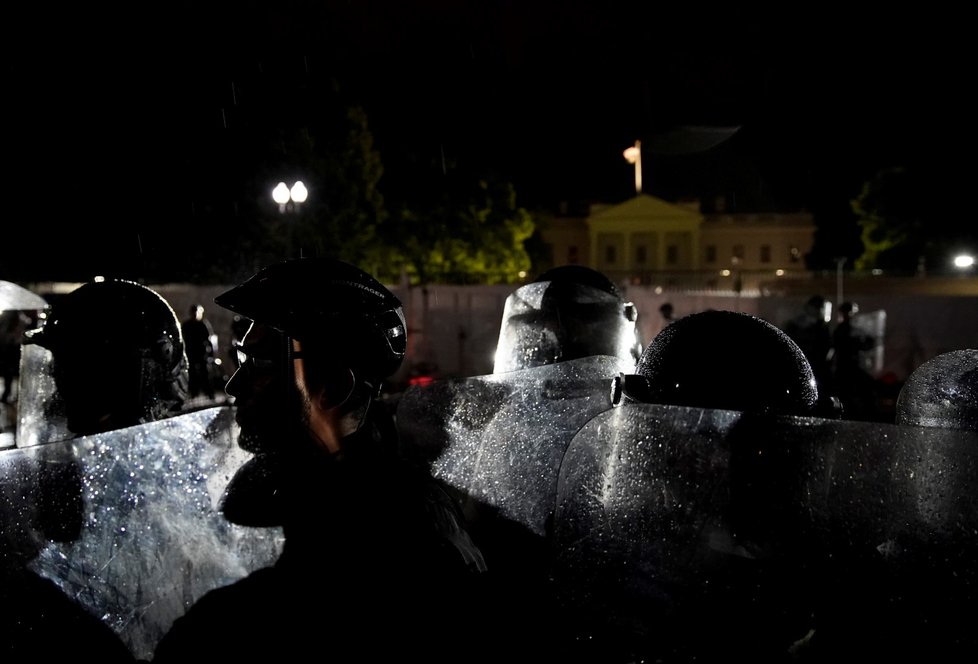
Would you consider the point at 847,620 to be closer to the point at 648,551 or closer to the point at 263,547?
the point at 648,551

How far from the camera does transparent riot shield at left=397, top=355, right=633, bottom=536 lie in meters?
2.65

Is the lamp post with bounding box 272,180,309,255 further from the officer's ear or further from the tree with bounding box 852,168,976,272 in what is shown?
the tree with bounding box 852,168,976,272

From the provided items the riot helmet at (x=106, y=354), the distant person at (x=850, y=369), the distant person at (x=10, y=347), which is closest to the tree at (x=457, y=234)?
the distant person at (x=10, y=347)

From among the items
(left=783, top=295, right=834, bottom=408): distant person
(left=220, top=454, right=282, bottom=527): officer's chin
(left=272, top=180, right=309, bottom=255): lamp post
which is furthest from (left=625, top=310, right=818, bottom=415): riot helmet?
(left=272, top=180, right=309, bottom=255): lamp post

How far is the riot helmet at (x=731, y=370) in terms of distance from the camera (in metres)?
2.52

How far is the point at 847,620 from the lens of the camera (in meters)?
1.55

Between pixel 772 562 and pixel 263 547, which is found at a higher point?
pixel 772 562

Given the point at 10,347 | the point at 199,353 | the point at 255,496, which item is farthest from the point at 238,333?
the point at 255,496

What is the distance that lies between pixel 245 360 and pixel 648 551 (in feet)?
3.24

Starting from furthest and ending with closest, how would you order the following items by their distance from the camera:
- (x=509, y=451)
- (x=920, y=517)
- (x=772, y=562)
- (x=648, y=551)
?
(x=509, y=451) < (x=648, y=551) < (x=772, y=562) < (x=920, y=517)

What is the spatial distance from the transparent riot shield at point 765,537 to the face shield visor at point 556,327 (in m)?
2.16

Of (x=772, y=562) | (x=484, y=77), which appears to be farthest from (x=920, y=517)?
(x=484, y=77)

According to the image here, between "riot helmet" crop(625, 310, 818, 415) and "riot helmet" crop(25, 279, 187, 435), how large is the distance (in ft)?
6.19

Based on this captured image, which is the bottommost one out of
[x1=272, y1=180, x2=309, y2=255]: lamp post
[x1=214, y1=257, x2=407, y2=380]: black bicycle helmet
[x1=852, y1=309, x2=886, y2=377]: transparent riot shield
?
[x1=852, y1=309, x2=886, y2=377]: transparent riot shield
